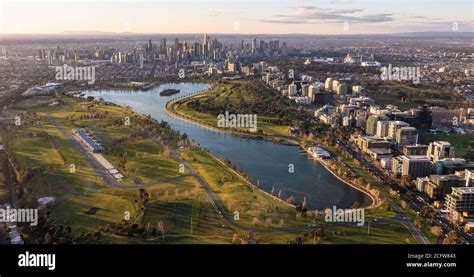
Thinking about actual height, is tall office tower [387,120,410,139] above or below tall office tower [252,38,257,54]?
below

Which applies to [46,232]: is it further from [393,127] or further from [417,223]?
[393,127]

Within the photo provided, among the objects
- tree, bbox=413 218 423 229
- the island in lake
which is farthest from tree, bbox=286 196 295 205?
the island in lake

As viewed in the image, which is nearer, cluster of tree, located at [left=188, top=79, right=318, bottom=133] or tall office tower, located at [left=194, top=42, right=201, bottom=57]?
cluster of tree, located at [left=188, top=79, right=318, bottom=133]

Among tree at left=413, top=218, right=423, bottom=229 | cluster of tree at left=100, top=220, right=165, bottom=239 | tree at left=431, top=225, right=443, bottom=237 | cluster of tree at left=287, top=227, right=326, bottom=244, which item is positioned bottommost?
tree at left=431, top=225, right=443, bottom=237

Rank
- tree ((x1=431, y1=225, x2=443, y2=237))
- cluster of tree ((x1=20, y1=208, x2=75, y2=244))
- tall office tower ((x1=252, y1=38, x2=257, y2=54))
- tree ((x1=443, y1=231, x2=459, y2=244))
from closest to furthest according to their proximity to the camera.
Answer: cluster of tree ((x1=20, y1=208, x2=75, y2=244)), tree ((x1=443, y1=231, x2=459, y2=244)), tree ((x1=431, y1=225, x2=443, y2=237)), tall office tower ((x1=252, y1=38, x2=257, y2=54))

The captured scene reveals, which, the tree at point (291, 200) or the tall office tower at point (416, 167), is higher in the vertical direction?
the tall office tower at point (416, 167)

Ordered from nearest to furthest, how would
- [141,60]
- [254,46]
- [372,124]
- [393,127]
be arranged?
[393,127], [372,124], [141,60], [254,46]

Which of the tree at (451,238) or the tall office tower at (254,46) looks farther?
the tall office tower at (254,46)

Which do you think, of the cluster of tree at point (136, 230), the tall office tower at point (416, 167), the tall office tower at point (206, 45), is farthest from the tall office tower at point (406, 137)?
the tall office tower at point (206, 45)

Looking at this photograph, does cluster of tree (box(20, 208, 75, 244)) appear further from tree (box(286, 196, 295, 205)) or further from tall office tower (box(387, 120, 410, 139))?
tall office tower (box(387, 120, 410, 139))

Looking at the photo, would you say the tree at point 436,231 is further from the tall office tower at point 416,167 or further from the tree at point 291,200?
the tall office tower at point 416,167

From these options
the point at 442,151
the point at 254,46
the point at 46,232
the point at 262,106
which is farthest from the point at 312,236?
the point at 254,46

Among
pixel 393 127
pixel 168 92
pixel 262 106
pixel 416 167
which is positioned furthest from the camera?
pixel 168 92
